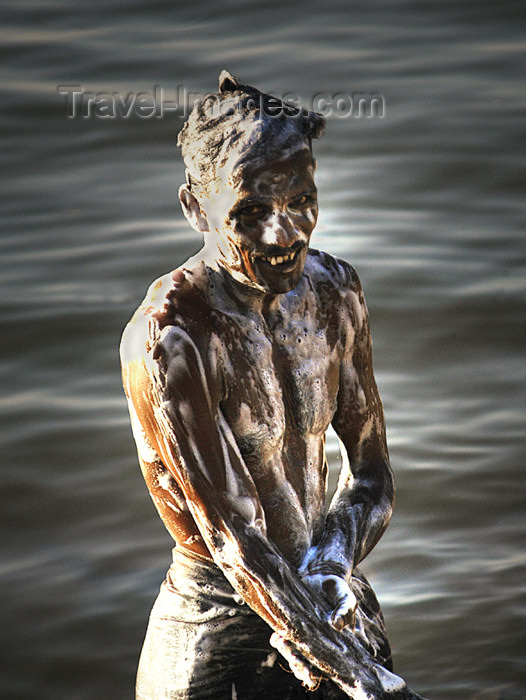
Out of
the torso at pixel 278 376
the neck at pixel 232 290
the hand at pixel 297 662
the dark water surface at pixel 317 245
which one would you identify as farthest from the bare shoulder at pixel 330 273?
the dark water surface at pixel 317 245

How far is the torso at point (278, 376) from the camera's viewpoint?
1969mm

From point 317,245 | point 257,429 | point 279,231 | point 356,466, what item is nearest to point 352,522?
point 356,466

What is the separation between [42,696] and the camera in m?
3.41

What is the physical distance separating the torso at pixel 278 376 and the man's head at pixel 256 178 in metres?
0.08

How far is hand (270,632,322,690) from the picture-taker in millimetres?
1870

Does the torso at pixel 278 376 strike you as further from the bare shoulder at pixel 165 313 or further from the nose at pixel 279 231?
the nose at pixel 279 231

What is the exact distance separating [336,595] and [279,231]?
0.54 m

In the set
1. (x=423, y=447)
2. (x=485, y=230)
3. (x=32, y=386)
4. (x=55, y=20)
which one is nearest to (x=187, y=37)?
(x=55, y=20)

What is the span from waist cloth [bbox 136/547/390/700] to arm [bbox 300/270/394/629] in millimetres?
148

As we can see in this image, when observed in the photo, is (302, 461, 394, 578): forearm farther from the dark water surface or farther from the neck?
the dark water surface

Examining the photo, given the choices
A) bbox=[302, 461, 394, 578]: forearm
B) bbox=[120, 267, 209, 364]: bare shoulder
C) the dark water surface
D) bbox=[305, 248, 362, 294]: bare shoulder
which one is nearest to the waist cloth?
bbox=[302, 461, 394, 578]: forearm

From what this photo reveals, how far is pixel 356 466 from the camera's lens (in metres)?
2.20

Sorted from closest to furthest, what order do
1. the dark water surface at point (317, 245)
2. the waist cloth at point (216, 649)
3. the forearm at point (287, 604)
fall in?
1. the forearm at point (287, 604)
2. the waist cloth at point (216, 649)
3. the dark water surface at point (317, 245)

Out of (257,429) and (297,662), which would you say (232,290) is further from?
(297,662)
